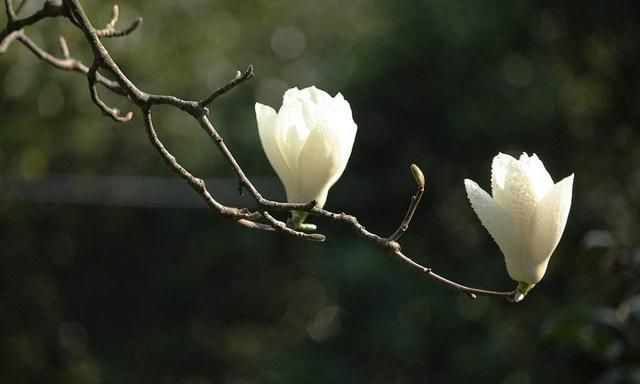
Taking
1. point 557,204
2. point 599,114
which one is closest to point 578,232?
point 599,114

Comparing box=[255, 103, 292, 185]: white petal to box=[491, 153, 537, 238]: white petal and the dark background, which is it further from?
the dark background

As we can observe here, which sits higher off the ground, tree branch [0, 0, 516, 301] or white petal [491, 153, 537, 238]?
white petal [491, 153, 537, 238]

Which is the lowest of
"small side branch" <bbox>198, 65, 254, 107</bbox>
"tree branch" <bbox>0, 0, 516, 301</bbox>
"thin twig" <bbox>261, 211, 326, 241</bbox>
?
"thin twig" <bbox>261, 211, 326, 241</bbox>

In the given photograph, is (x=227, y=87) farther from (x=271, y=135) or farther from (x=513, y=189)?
(x=513, y=189)

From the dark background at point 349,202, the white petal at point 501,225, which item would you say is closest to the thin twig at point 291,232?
the white petal at point 501,225

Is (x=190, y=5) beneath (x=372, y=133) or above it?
above

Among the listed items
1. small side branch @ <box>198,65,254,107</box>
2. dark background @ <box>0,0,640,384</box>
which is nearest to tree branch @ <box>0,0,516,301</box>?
small side branch @ <box>198,65,254,107</box>

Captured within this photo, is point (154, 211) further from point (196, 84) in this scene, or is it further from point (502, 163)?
point (502, 163)

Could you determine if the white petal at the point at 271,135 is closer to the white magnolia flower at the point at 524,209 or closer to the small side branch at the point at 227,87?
the small side branch at the point at 227,87
